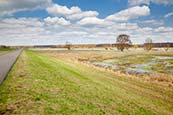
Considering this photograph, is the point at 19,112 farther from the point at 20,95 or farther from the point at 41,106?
the point at 20,95

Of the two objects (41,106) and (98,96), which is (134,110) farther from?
(41,106)

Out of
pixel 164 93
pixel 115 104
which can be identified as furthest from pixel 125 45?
pixel 115 104

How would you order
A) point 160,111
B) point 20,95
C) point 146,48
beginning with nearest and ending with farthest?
point 20,95 < point 160,111 < point 146,48

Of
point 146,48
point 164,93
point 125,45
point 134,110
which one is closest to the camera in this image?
point 134,110

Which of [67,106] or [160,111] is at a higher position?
[67,106]

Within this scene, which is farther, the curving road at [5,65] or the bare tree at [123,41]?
the bare tree at [123,41]

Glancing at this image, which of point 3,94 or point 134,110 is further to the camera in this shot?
point 134,110

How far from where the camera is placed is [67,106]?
9.44 metres

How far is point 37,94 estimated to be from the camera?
10.5m

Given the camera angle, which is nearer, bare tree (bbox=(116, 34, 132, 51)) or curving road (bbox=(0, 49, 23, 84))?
curving road (bbox=(0, 49, 23, 84))

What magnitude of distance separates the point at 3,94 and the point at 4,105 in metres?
1.64

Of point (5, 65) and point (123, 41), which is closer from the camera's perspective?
point (5, 65)

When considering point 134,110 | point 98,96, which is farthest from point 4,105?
point 134,110

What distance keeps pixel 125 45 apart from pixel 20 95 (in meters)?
109
